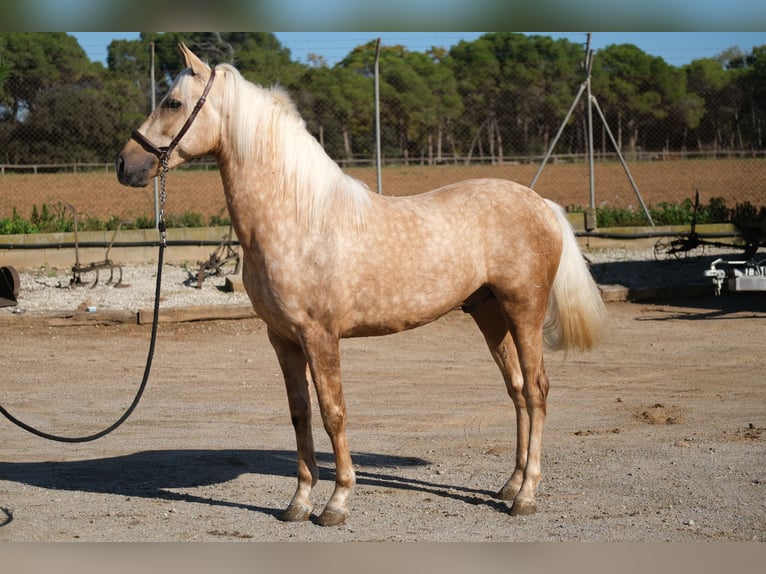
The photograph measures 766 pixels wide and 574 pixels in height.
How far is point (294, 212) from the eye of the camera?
4.37 m

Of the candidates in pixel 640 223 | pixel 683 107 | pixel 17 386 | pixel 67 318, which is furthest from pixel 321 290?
pixel 683 107

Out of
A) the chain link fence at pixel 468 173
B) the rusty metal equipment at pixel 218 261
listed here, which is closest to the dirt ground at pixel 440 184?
the chain link fence at pixel 468 173

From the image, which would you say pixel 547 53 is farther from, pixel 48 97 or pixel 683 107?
pixel 48 97

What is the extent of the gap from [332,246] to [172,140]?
3.07ft

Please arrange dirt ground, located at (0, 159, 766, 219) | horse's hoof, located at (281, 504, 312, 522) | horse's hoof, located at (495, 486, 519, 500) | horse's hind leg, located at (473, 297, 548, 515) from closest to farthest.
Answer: horse's hoof, located at (281, 504, 312, 522) < horse's hind leg, located at (473, 297, 548, 515) < horse's hoof, located at (495, 486, 519, 500) < dirt ground, located at (0, 159, 766, 219)

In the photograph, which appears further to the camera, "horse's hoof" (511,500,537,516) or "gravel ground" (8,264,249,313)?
"gravel ground" (8,264,249,313)

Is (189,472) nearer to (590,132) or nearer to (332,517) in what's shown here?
(332,517)

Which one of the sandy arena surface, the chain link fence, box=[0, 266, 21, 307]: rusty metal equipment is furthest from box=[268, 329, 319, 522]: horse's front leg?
the chain link fence

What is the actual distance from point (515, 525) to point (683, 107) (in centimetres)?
1268

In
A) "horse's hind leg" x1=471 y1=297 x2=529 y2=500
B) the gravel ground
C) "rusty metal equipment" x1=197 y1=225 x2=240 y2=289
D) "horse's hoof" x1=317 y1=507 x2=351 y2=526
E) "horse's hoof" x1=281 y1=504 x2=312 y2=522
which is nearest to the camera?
"horse's hoof" x1=317 y1=507 x2=351 y2=526

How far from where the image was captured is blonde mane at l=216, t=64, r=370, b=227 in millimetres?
4352

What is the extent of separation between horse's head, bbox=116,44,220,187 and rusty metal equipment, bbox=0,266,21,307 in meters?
0.68

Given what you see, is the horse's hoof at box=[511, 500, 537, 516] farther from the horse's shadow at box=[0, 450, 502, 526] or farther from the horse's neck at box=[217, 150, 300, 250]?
the horse's neck at box=[217, 150, 300, 250]

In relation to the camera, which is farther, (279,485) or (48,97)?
(48,97)
